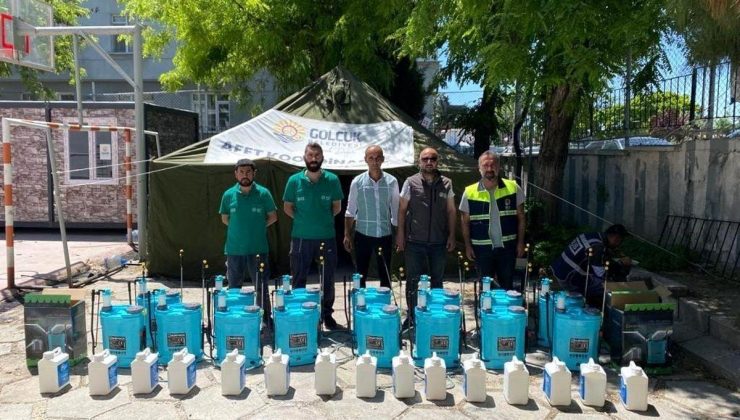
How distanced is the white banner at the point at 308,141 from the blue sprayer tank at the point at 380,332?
142 inches

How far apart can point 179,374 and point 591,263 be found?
3805 millimetres

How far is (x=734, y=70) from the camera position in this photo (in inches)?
239

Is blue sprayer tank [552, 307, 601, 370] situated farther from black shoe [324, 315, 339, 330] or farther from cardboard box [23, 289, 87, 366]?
cardboard box [23, 289, 87, 366]

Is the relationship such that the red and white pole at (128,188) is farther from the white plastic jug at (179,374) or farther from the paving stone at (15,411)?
the white plastic jug at (179,374)

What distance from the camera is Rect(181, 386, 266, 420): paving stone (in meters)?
4.20

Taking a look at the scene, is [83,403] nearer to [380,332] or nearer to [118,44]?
[380,332]

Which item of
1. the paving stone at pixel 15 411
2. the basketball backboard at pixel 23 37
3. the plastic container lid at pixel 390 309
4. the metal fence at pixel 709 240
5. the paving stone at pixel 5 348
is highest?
Answer: the basketball backboard at pixel 23 37

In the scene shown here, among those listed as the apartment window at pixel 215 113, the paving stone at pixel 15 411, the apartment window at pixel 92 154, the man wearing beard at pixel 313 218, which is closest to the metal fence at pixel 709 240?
the man wearing beard at pixel 313 218

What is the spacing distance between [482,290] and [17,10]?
6985 millimetres

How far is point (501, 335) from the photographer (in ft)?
16.0

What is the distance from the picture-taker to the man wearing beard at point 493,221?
18.6ft

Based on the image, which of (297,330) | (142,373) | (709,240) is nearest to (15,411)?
(142,373)

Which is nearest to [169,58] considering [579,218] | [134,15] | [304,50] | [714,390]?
[134,15]

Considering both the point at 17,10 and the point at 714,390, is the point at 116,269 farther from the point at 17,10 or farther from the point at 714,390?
the point at 714,390
